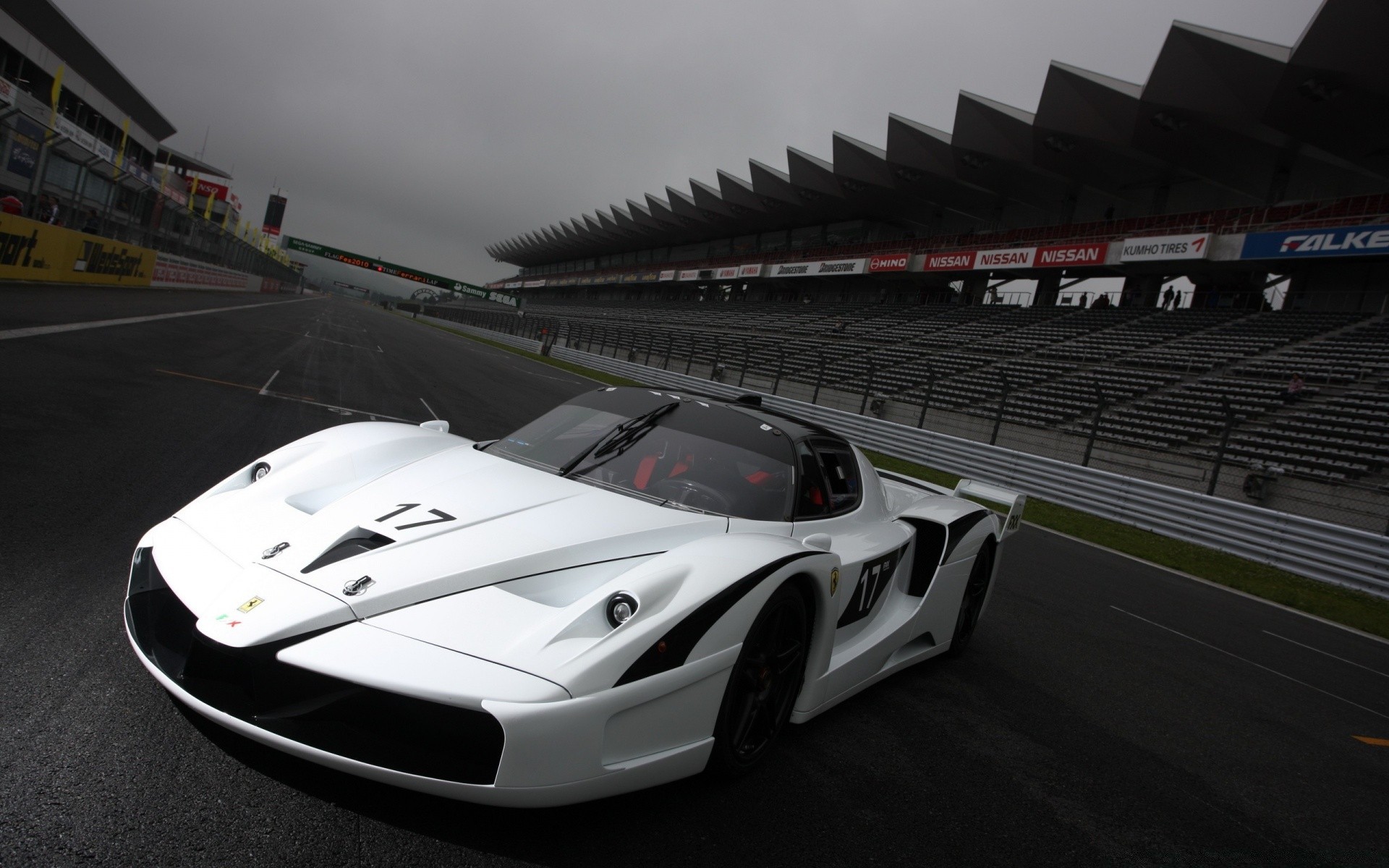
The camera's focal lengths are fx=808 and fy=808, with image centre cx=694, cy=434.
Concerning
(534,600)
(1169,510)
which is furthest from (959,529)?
(1169,510)

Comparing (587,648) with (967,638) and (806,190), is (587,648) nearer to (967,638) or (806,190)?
(967,638)

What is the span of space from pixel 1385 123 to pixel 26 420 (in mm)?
31030

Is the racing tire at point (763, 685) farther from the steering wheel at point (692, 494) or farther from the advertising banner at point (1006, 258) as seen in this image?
the advertising banner at point (1006, 258)

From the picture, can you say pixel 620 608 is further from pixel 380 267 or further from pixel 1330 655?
pixel 380 267

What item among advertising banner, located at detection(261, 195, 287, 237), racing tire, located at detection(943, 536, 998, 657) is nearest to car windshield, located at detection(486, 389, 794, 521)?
racing tire, located at detection(943, 536, 998, 657)

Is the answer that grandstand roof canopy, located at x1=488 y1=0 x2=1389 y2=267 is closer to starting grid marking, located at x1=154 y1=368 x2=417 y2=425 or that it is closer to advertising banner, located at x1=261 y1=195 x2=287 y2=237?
starting grid marking, located at x1=154 y1=368 x2=417 y2=425

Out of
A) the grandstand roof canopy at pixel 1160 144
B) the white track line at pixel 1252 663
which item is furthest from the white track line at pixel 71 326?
the grandstand roof canopy at pixel 1160 144

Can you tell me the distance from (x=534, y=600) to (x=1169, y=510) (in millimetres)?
12627

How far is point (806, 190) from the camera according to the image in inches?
1953

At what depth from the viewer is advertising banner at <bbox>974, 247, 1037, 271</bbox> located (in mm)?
31000

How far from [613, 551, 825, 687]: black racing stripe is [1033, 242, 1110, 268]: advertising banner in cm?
2952

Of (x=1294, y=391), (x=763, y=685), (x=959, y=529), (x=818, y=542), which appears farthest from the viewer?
(x=1294, y=391)

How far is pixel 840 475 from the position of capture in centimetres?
390

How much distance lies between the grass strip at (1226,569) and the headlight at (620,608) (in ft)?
31.4
